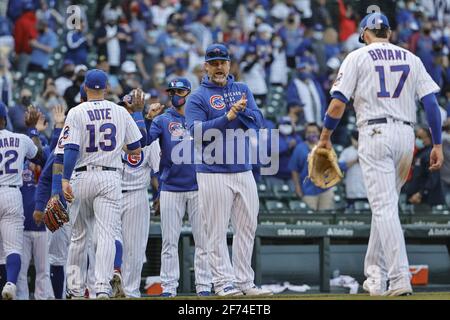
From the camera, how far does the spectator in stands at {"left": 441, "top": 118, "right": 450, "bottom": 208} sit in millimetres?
16250

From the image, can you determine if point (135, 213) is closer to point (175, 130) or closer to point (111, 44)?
point (175, 130)

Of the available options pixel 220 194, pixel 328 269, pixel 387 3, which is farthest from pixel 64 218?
pixel 387 3

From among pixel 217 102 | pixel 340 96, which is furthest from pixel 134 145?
pixel 340 96

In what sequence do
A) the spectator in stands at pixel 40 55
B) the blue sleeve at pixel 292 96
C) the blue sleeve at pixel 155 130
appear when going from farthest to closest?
the spectator in stands at pixel 40 55 → the blue sleeve at pixel 292 96 → the blue sleeve at pixel 155 130

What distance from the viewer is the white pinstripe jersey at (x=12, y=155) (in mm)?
11000

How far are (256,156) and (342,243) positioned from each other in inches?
88.0

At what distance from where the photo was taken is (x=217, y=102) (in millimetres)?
9672

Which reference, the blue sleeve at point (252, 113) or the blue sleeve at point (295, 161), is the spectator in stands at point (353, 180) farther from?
the blue sleeve at point (252, 113)

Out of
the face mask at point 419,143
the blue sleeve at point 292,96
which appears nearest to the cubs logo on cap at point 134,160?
the face mask at point 419,143

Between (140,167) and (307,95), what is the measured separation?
747 centimetres

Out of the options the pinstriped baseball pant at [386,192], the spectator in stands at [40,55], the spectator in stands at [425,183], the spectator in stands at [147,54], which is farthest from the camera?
the spectator in stands at [147,54]

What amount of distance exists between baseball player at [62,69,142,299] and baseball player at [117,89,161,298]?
1.60 meters

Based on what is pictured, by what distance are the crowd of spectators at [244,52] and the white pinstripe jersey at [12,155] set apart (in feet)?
14.6
